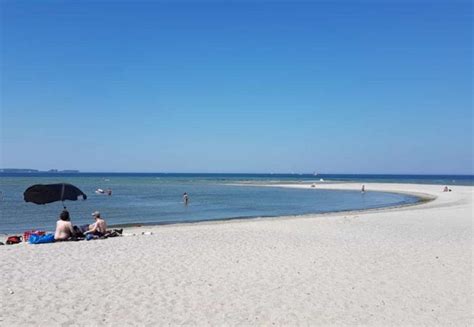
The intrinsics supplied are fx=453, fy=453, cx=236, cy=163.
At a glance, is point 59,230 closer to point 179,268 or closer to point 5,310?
point 179,268

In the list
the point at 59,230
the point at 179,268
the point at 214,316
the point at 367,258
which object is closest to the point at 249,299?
the point at 214,316

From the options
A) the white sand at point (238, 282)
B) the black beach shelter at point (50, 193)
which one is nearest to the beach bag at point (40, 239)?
the white sand at point (238, 282)

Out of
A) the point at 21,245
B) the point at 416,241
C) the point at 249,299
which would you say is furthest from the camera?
the point at 416,241

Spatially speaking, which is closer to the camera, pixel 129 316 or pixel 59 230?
pixel 129 316

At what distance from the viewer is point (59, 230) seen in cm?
1470

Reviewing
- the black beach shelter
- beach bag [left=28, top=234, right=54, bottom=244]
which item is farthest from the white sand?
the black beach shelter

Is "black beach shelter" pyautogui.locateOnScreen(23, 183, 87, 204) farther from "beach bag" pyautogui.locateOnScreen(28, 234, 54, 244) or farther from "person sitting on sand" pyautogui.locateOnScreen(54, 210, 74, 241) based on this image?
"beach bag" pyautogui.locateOnScreen(28, 234, 54, 244)

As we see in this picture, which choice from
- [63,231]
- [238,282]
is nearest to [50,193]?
[63,231]

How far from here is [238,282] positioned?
951 cm

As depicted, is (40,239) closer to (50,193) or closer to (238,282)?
(50,193)

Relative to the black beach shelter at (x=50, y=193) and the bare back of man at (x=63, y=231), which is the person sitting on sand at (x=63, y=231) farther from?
the black beach shelter at (x=50, y=193)

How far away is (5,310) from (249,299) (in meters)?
4.08

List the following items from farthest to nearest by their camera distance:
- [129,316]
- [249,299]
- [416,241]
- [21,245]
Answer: [416,241] < [21,245] < [249,299] < [129,316]

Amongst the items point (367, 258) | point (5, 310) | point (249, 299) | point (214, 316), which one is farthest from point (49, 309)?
point (367, 258)
